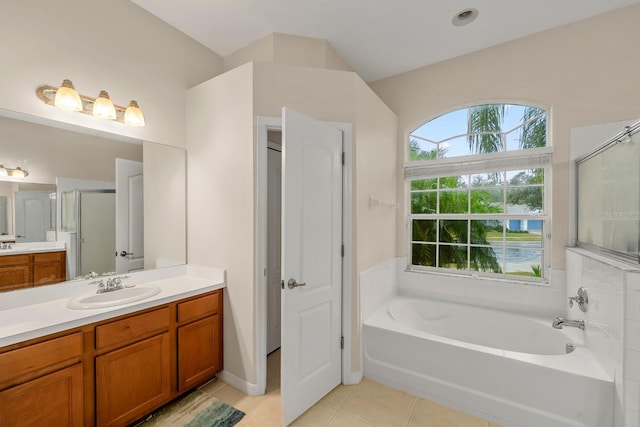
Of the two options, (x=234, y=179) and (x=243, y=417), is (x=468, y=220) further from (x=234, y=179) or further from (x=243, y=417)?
(x=243, y=417)

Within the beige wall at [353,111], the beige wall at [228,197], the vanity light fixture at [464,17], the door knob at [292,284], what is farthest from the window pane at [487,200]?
the beige wall at [228,197]

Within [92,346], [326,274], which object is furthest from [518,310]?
[92,346]

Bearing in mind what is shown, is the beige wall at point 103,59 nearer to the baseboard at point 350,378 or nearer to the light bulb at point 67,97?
the light bulb at point 67,97

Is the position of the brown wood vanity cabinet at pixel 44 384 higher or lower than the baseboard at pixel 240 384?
higher

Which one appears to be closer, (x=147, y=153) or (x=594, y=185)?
(x=594, y=185)

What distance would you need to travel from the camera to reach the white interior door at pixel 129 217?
6.73 ft

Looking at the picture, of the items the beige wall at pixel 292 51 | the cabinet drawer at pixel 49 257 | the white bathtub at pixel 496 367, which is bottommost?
the white bathtub at pixel 496 367

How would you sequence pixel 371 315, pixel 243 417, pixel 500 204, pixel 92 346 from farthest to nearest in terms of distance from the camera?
pixel 500 204
pixel 371 315
pixel 243 417
pixel 92 346

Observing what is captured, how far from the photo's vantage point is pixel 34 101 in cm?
164

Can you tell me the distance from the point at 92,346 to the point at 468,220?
10.2 ft

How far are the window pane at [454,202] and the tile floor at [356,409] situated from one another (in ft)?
5.83

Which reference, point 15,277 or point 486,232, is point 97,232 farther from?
point 486,232

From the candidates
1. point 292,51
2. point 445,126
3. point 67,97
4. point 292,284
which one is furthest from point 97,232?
point 445,126

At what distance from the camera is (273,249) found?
2658mm
